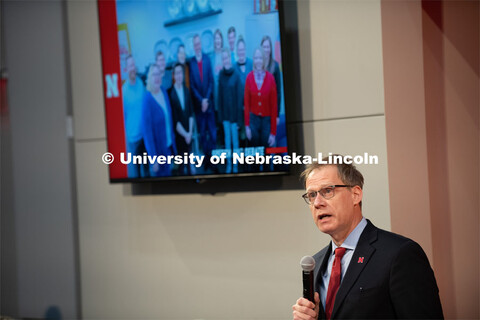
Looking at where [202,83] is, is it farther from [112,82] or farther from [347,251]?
[347,251]

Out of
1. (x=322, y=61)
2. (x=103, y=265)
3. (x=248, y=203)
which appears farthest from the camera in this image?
(x=103, y=265)

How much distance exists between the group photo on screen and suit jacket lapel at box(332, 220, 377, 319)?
3.90 feet

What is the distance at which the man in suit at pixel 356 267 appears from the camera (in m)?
2.00

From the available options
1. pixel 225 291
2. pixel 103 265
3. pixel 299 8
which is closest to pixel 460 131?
pixel 299 8

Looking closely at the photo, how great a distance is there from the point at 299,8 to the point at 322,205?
165 cm

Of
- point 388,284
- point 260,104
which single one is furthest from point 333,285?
point 260,104

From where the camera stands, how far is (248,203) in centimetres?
357

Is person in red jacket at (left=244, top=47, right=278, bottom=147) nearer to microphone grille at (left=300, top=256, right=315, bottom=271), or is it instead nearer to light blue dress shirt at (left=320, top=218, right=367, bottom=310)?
light blue dress shirt at (left=320, top=218, right=367, bottom=310)

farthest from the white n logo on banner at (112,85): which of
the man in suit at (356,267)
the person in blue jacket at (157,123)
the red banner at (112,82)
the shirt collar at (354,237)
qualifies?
the shirt collar at (354,237)

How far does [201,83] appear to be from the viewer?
11.6 ft

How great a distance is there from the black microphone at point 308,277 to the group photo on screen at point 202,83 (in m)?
1.32

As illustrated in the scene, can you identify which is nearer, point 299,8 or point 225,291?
point 299,8

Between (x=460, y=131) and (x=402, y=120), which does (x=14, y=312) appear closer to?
(x=402, y=120)

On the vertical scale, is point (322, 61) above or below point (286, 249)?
above
